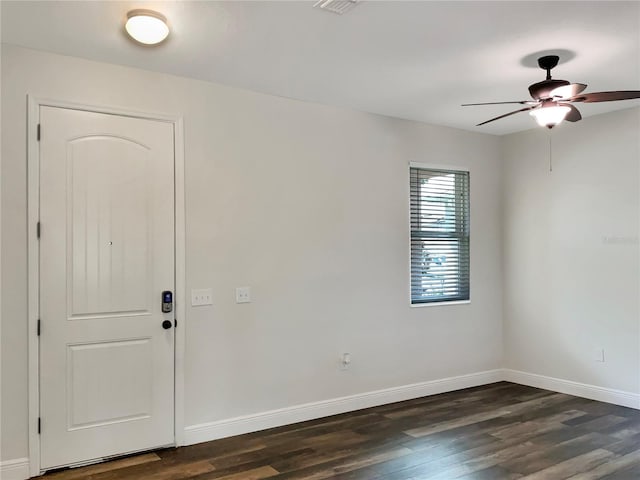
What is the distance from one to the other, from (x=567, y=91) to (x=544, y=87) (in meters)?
0.14

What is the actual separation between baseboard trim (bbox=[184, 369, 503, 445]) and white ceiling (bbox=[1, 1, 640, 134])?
255cm

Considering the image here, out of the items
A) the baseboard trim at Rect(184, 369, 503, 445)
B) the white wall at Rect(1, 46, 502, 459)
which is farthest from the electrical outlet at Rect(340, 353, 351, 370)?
the baseboard trim at Rect(184, 369, 503, 445)

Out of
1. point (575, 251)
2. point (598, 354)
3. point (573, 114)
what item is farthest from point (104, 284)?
point (598, 354)

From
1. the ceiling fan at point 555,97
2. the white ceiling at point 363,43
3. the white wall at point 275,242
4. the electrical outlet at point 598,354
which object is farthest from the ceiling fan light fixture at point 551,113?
the electrical outlet at point 598,354

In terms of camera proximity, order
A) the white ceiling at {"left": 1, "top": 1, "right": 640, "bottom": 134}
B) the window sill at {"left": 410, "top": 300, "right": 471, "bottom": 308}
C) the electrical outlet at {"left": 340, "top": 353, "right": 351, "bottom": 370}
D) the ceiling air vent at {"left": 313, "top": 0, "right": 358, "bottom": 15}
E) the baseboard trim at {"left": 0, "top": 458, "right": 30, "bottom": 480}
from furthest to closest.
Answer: the window sill at {"left": 410, "top": 300, "right": 471, "bottom": 308}
the electrical outlet at {"left": 340, "top": 353, "right": 351, "bottom": 370}
the baseboard trim at {"left": 0, "top": 458, "right": 30, "bottom": 480}
the white ceiling at {"left": 1, "top": 1, "right": 640, "bottom": 134}
the ceiling air vent at {"left": 313, "top": 0, "right": 358, "bottom": 15}

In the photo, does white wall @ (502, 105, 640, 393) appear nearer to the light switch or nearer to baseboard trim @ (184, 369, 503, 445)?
baseboard trim @ (184, 369, 503, 445)

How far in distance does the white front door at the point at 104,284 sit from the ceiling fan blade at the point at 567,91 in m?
2.59

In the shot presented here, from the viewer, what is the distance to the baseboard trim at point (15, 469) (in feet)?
10.1

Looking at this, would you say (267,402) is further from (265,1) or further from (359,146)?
(265,1)

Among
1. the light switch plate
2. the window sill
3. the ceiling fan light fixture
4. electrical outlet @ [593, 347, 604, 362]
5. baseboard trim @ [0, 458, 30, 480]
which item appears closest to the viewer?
baseboard trim @ [0, 458, 30, 480]

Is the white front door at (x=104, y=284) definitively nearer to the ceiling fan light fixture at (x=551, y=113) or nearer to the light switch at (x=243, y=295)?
the light switch at (x=243, y=295)

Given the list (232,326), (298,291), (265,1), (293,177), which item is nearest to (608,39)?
(265,1)

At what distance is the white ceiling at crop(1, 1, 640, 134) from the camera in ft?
8.95

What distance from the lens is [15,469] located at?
3.11m
